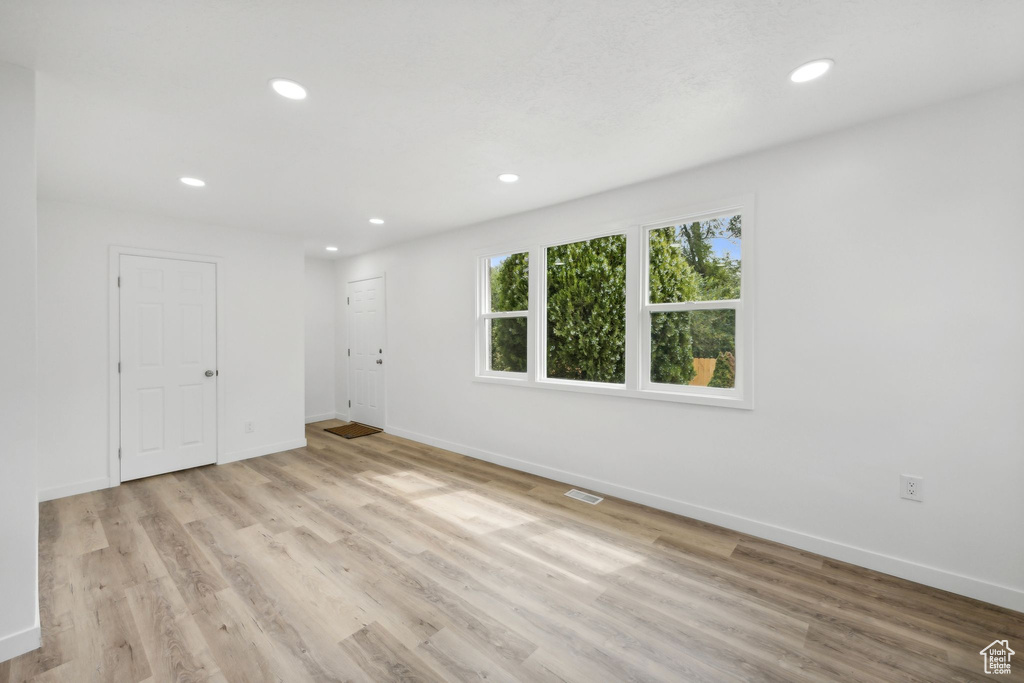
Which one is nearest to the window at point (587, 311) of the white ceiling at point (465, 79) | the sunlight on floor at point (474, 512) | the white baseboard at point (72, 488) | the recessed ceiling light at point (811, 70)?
the white ceiling at point (465, 79)

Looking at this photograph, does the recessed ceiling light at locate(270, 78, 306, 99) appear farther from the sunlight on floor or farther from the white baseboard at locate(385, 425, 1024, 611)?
the white baseboard at locate(385, 425, 1024, 611)

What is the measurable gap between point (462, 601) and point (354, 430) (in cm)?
399

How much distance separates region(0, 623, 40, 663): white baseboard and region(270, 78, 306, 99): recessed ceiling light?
8.23ft

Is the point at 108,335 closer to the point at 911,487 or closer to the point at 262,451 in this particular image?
the point at 262,451

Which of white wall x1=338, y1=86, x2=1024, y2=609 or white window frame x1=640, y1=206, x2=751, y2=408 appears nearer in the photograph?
white wall x1=338, y1=86, x2=1024, y2=609

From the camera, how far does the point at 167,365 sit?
401cm

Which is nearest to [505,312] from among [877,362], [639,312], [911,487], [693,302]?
[639,312]

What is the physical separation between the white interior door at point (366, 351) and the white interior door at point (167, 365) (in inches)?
71.6

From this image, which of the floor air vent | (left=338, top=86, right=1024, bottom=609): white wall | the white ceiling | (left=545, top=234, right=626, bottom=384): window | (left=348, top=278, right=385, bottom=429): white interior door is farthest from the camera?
(left=348, top=278, right=385, bottom=429): white interior door

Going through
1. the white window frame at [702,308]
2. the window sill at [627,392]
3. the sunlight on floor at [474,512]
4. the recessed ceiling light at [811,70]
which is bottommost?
the sunlight on floor at [474,512]

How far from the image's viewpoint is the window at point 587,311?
3.46 metres

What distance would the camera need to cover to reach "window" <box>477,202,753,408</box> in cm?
288

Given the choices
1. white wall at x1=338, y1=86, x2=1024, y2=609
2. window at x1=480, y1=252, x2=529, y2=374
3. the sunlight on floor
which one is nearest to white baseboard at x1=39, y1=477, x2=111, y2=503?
the sunlight on floor

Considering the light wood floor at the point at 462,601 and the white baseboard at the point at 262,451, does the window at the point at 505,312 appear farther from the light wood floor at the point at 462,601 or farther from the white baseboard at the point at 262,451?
the white baseboard at the point at 262,451
